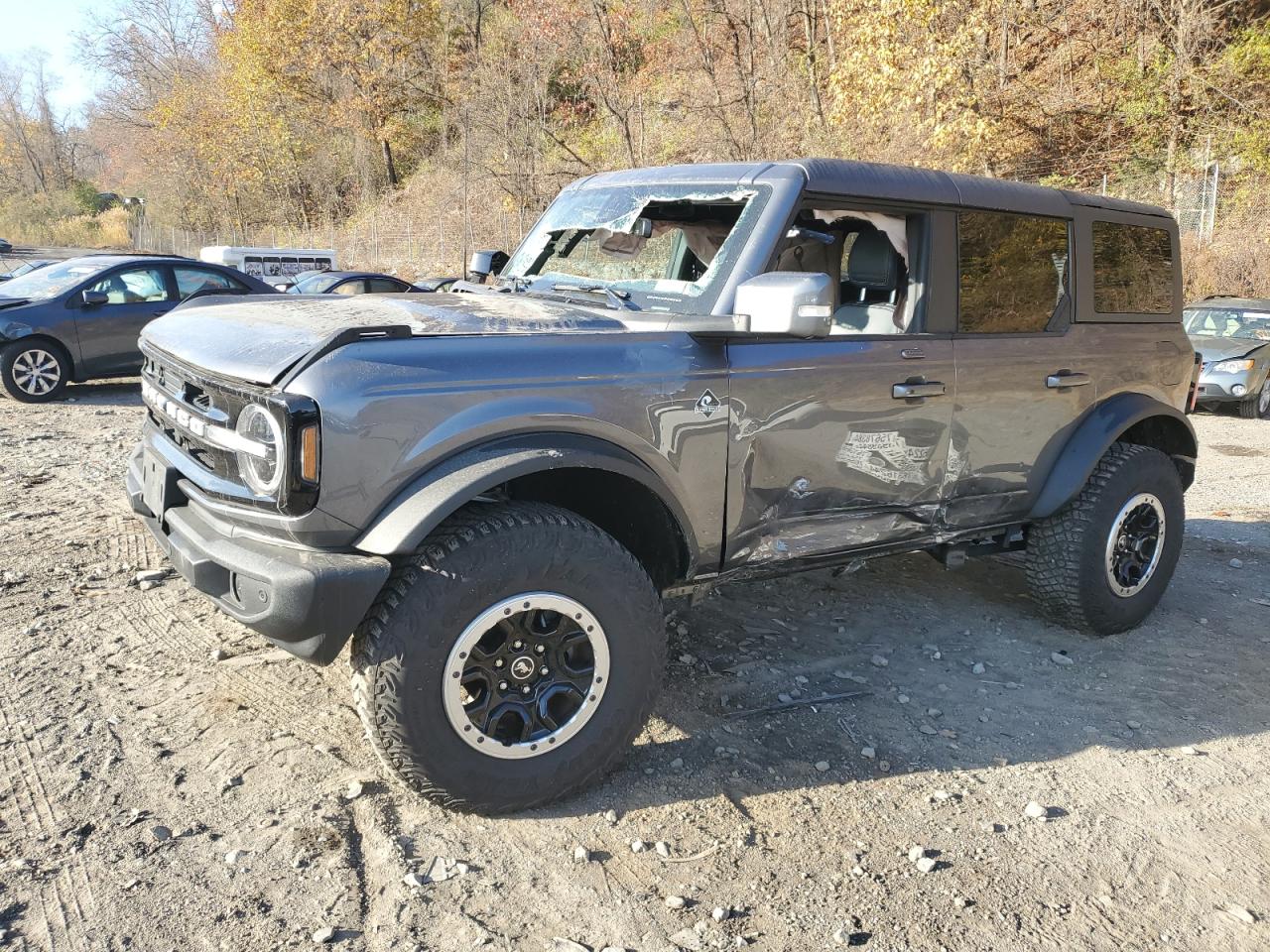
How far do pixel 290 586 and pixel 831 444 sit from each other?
6.49ft

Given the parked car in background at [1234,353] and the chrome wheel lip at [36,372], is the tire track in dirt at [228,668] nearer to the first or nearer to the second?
the chrome wheel lip at [36,372]

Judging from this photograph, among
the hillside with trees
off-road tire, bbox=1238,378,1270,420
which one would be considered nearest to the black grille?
off-road tire, bbox=1238,378,1270,420

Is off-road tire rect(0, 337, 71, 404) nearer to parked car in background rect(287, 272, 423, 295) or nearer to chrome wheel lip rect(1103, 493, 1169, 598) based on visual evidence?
parked car in background rect(287, 272, 423, 295)

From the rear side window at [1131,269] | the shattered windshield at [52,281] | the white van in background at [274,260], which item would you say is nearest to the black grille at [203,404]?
the rear side window at [1131,269]

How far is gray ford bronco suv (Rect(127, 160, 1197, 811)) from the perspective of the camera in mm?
2725

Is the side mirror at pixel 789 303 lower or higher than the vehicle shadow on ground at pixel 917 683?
higher

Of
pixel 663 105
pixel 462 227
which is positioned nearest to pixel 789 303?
pixel 663 105

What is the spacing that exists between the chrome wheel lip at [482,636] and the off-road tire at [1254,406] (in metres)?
12.6

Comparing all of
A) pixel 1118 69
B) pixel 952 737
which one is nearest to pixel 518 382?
pixel 952 737

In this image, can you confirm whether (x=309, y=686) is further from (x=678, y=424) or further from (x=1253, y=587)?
(x=1253, y=587)

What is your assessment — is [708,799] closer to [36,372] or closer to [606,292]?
[606,292]

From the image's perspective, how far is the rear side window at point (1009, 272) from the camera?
4.01 m

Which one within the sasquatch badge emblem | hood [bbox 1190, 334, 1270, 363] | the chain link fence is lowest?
hood [bbox 1190, 334, 1270, 363]

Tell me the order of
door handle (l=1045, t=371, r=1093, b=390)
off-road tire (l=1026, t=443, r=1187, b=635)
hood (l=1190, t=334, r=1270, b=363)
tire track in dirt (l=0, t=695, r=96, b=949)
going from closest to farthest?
tire track in dirt (l=0, t=695, r=96, b=949)
door handle (l=1045, t=371, r=1093, b=390)
off-road tire (l=1026, t=443, r=1187, b=635)
hood (l=1190, t=334, r=1270, b=363)
